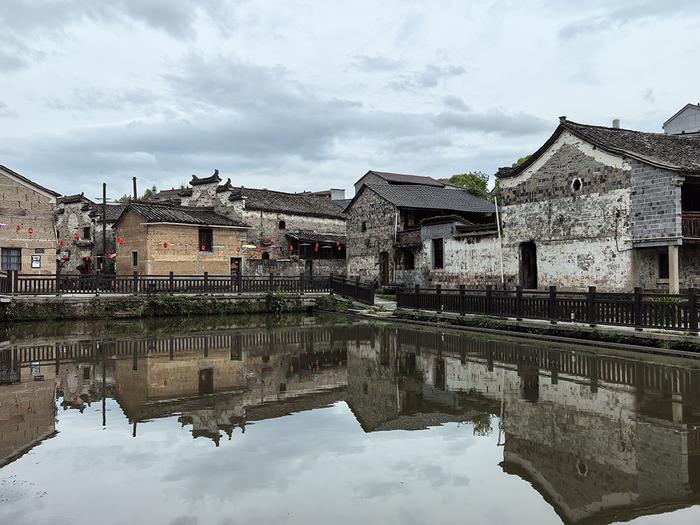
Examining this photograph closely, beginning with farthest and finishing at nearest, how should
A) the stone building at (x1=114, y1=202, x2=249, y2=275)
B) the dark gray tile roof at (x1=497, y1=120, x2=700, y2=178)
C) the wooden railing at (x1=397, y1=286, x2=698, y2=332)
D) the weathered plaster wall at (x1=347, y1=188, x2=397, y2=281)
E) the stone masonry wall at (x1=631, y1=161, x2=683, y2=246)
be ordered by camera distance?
1. the weathered plaster wall at (x1=347, y1=188, x2=397, y2=281)
2. the stone building at (x1=114, y1=202, x2=249, y2=275)
3. the dark gray tile roof at (x1=497, y1=120, x2=700, y2=178)
4. the stone masonry wall at (x1=631, y1=161, x2=683, y2=246)
5. the wooden railing at (x1=397, y1=286, x2=698, y2=332)

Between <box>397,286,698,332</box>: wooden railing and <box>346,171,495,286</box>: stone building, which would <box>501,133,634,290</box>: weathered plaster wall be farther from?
<box>346,171,495,286</box>: stone building

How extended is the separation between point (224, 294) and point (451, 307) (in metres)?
12.6

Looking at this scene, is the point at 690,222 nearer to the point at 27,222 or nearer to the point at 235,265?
the point at 235,265

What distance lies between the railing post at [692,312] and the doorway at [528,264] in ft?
36.9

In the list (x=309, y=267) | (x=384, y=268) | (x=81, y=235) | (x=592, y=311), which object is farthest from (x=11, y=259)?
(x=592, y=311)

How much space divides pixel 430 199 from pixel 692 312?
75.2ft

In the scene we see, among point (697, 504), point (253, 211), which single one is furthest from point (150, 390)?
point (253, 211)

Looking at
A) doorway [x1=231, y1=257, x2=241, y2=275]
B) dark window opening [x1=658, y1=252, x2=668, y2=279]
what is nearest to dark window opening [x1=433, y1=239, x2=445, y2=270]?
dark window opening [x1=658, y1=252, x2=668, y2=279]

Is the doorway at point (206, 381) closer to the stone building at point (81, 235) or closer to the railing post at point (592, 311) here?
the railing post at point (592, 311)

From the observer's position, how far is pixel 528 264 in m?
25.4

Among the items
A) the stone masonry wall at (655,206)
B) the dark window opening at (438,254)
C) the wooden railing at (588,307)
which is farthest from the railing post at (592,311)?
the dark window opening at (438,254)

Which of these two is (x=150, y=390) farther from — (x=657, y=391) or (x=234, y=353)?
(x=657, y=391)

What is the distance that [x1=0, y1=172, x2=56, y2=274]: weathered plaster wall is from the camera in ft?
95.5

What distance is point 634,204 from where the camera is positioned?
20.5 m
